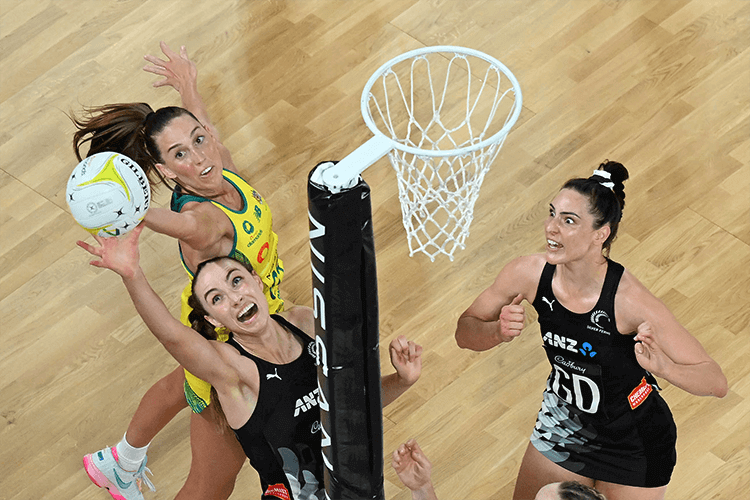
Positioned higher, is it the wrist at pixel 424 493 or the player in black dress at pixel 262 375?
the player in black dress at pixel 262 375

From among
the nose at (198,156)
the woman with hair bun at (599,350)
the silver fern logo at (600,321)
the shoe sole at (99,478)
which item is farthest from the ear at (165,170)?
the silver fern logo at (600,321)

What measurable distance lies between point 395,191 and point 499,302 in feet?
5.95

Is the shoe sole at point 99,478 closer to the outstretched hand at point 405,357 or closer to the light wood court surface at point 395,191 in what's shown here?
the light wood court surface at point 395,191

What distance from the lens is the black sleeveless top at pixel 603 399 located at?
4117 mm

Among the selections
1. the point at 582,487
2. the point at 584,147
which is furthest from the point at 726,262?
the point at 582,487

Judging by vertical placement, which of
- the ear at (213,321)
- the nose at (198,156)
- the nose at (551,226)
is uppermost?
the nose at (198,156)

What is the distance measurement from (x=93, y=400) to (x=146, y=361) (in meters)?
0.30

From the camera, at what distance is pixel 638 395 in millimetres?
4180

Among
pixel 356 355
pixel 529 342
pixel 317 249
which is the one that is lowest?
pixel 529 342

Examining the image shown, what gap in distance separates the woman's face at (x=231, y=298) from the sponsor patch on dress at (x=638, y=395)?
1314 millimetres

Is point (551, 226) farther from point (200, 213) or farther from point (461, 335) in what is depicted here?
point (200, 213)

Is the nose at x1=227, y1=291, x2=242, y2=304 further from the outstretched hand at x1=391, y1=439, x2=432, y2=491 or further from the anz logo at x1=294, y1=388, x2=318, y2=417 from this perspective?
the outstretched hand at x1=391, y1=439, x2=432, y2=491

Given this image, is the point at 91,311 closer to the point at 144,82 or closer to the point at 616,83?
the point at 144,82

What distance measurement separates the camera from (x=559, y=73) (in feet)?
21.3
